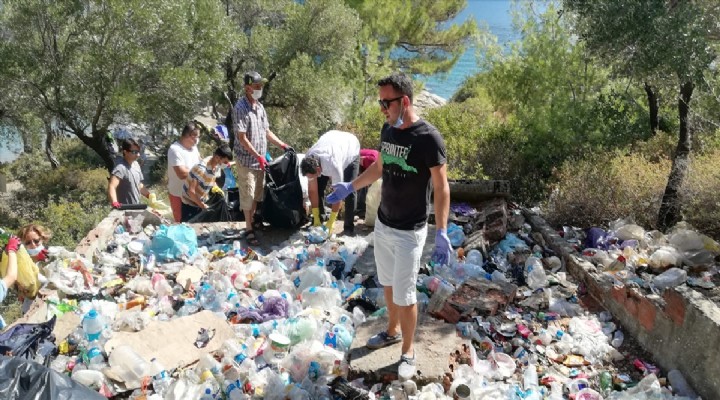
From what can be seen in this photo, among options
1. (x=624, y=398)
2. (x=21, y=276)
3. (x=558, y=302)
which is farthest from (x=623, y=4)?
(x=21, y=276)

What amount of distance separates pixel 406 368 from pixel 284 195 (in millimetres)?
2825

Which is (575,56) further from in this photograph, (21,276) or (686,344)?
(21,276)

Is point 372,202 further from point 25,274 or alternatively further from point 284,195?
point 25,274

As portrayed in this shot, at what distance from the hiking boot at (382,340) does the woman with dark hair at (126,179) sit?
3.23m

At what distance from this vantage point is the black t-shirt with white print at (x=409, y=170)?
274 centimetres

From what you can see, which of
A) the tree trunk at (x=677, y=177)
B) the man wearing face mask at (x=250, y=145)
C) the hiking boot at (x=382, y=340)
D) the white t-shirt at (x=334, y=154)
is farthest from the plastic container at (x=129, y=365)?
the tree trunk at (x=677, y=177)

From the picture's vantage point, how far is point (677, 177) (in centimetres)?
509

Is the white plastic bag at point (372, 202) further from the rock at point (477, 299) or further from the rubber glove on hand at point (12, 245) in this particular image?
the rubber glove on hand at point (12, 245)

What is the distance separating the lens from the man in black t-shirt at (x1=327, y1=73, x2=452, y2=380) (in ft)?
9.07

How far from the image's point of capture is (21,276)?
3.79 meters

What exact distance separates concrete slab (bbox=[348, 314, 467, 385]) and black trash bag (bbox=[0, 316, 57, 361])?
189cm

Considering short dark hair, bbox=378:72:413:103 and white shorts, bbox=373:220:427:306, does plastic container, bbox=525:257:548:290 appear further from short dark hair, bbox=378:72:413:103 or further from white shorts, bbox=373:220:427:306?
short dark hair, bbox=378:72:413:103

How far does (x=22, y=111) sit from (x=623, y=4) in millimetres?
12699

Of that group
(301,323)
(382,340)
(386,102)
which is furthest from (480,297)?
(386,102)
